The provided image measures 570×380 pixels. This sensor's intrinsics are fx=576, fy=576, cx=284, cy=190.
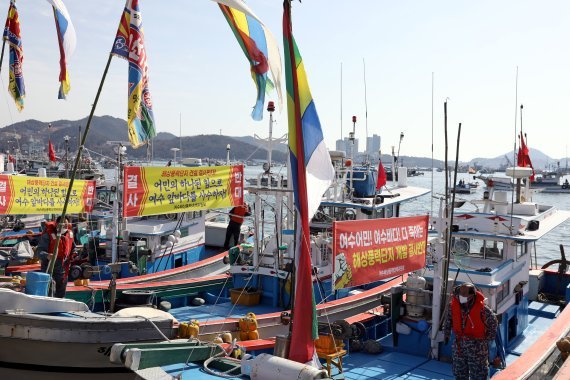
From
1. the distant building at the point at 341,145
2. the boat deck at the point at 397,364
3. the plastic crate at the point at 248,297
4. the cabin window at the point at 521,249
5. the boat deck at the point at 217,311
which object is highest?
the distant building at the point at 341,145

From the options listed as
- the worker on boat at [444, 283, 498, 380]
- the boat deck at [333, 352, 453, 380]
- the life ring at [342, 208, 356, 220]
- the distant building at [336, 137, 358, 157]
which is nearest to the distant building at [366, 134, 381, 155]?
the distant building at [336, 137, 358, 157]

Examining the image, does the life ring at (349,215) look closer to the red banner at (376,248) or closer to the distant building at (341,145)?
the distant building at (341,145)

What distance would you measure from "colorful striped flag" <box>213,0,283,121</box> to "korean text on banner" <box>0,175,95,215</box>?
6840 millimetres

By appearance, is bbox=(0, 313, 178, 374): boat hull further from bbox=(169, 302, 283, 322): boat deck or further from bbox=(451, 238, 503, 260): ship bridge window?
bbox=(451, 238, 503, 260): ship bridge window

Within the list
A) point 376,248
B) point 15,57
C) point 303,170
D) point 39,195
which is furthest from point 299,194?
point 15,57

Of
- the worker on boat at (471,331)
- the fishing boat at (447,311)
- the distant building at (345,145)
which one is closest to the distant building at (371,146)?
the distant building at (345,145)

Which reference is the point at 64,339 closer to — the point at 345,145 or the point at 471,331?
the point at 471,331

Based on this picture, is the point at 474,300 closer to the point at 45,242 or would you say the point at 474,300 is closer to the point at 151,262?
the point at 45,242

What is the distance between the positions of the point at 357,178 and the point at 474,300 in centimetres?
787

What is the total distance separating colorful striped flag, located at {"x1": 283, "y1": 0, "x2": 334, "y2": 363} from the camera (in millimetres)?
5652

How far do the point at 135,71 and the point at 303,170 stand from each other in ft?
19.6

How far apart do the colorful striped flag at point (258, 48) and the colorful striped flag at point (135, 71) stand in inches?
58.9

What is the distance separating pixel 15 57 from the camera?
14.5 meters

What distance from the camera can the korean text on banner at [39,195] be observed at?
13586mm
